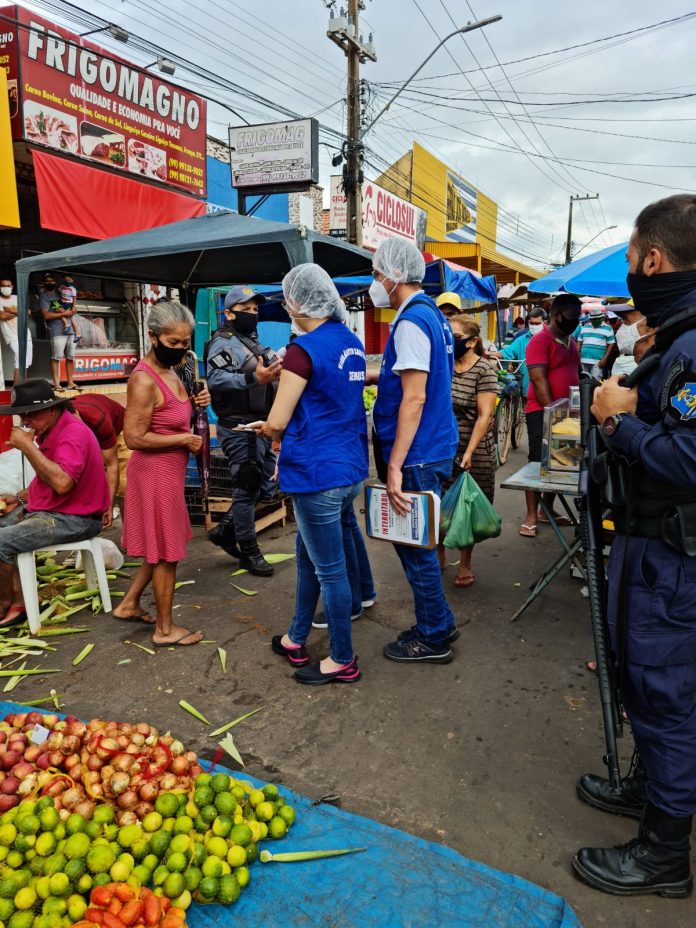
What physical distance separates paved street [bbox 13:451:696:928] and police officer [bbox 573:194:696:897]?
0.20 m

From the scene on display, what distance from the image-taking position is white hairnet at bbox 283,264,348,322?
10.2ft

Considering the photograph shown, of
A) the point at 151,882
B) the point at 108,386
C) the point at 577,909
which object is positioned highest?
the point at 108,386

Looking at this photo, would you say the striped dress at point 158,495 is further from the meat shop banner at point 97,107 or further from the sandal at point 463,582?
the meat shop banner at point 97,107

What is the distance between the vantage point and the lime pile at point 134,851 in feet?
6.05

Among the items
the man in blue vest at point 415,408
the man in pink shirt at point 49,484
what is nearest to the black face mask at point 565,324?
the man in blue vest at point 415,408

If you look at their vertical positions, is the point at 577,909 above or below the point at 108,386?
below

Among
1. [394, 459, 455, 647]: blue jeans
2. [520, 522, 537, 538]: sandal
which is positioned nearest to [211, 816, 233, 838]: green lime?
[394, 459, 455, 647]: blue jeans

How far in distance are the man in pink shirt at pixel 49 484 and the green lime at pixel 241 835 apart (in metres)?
2.52

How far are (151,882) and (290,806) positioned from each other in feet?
1.94

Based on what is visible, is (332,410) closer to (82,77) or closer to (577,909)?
(577,909)

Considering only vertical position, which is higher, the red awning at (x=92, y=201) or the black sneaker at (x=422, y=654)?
the red awning at (x=92, y=201)

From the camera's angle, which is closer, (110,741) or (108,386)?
(110,741)

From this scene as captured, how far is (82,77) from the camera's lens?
366 inches

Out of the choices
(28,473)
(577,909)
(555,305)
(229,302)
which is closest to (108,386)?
(28,473)
